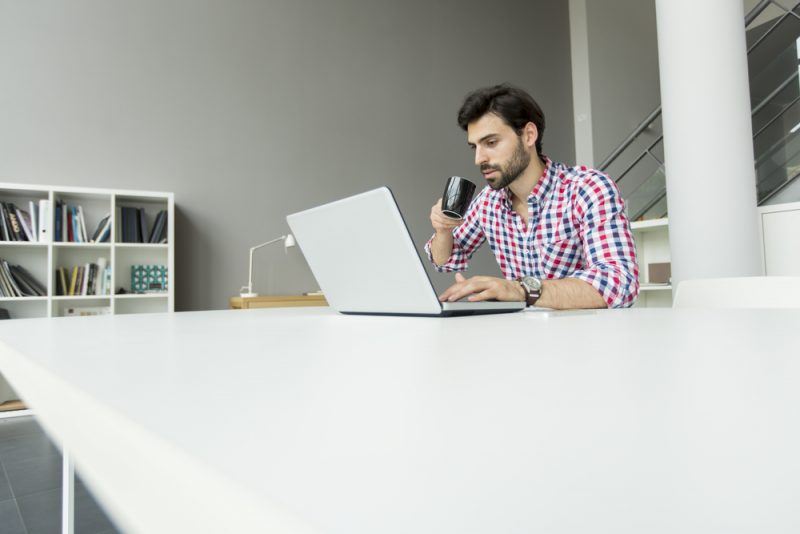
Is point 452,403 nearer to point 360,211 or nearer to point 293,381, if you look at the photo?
point 293,381

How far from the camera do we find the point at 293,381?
30 cm

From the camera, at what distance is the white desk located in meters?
0.11

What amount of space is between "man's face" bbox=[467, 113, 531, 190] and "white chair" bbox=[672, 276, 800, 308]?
714 mm

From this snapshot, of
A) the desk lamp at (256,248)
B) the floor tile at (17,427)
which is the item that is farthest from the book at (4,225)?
the desk lamp at (256,248)

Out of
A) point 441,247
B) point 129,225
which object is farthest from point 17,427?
point 441,247

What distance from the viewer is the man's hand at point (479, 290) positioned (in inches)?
42.1

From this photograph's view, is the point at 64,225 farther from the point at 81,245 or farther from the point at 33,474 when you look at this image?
the point at 33,474

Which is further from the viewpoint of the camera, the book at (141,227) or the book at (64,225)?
the book at (141,227)

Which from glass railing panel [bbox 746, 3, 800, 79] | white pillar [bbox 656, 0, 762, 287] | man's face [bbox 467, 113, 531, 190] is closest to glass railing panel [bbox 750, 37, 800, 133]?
glass railing panel [bbox 746, 3, 800, 79]

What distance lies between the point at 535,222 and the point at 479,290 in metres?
0.83

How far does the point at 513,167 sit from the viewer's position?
6.34 ft

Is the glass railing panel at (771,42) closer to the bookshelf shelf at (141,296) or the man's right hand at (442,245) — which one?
the man's right hand at (442,245)

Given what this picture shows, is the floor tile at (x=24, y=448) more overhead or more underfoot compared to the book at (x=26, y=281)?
more underfoot

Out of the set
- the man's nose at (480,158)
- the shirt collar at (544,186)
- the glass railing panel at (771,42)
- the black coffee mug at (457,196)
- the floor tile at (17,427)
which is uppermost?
the glass railing panel at (771,42)
